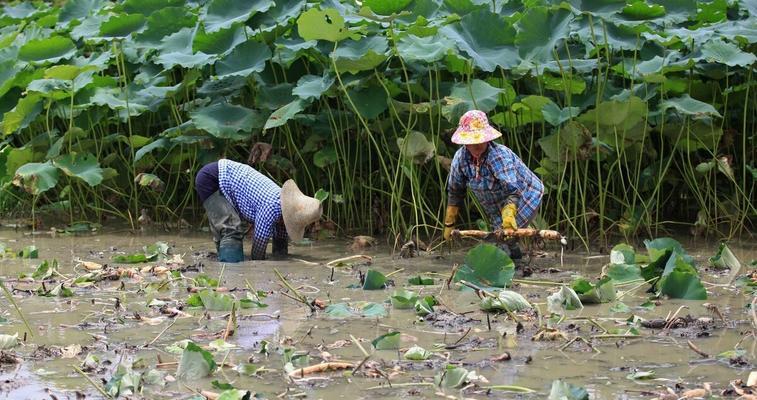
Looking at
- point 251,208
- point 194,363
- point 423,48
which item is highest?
point 423,48

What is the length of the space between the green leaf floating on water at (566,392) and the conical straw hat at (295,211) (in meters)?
3.16

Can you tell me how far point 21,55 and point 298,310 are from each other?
14.1 feet

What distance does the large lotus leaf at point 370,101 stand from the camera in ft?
23.1

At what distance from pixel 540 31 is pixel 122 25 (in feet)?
10.00

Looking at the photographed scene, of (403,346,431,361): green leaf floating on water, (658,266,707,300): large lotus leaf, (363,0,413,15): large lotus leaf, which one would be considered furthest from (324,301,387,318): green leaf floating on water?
(363,0,413,15): large lotus leaf

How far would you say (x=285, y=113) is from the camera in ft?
23.4

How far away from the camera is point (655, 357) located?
4.12 meters

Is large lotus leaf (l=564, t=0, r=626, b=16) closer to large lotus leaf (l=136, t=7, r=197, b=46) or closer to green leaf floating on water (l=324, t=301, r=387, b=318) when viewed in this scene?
green leaf floating on water (l=324, t=301, r=387, b=318)

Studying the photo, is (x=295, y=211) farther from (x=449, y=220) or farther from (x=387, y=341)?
(x=387, y=341)

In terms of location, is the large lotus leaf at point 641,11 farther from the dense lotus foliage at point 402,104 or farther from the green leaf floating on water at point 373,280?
the green leaf floating on water at point 373,280

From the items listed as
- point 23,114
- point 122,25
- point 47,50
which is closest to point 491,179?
point 122,25

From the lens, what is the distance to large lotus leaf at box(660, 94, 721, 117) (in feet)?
22.1

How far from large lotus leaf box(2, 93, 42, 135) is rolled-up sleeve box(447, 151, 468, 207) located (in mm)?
3157

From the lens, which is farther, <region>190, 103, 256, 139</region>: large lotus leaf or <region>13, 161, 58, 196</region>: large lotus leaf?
<region>13, 161, 58, 196</region>: large lotus leaf
